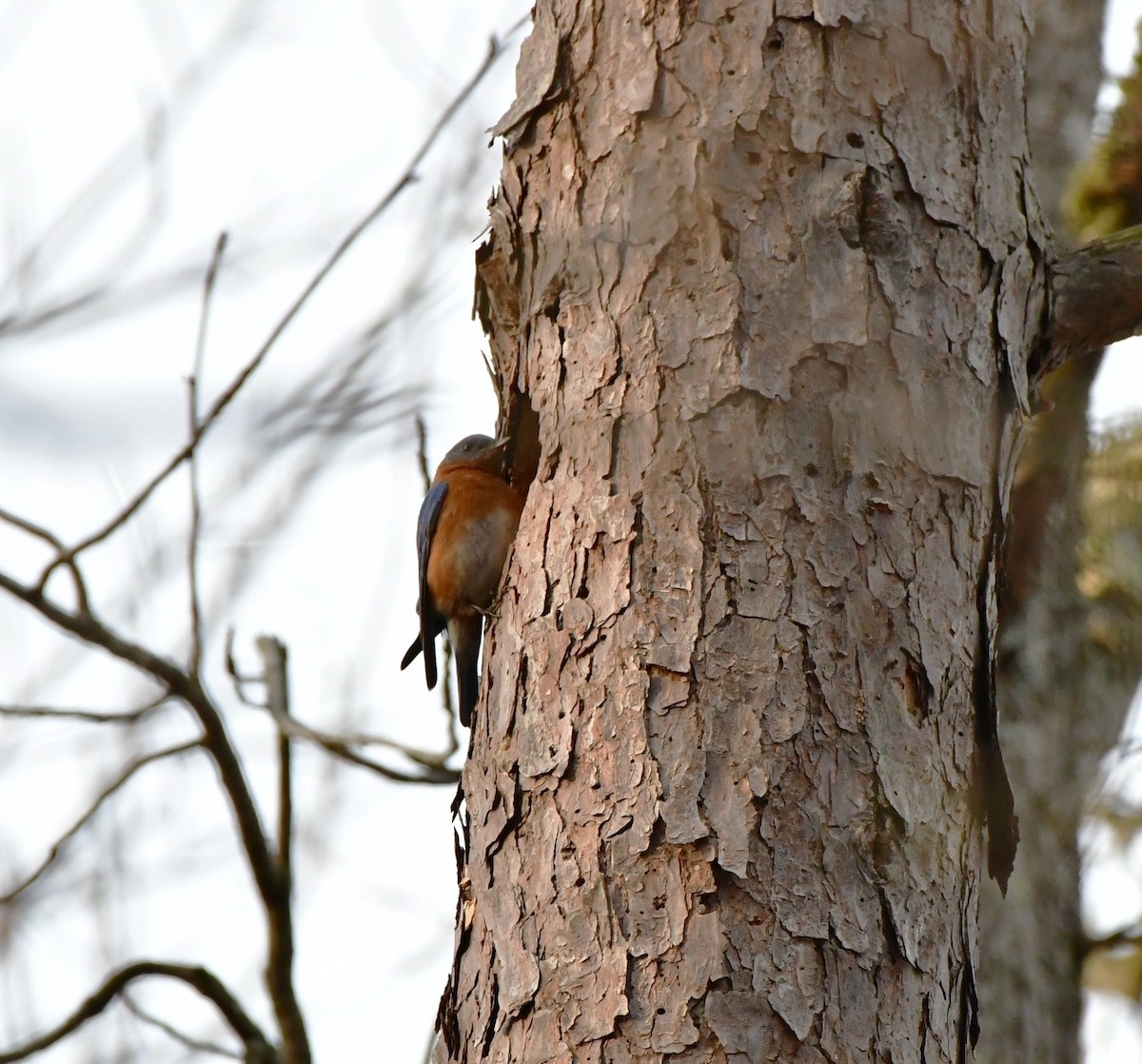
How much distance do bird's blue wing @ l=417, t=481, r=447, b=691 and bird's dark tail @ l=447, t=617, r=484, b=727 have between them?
61 millimetres

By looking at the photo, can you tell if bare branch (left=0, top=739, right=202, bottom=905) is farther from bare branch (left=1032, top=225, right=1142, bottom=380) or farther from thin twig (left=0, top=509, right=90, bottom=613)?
bare branch (left=1032, top=225, right=1142, bottom=380)

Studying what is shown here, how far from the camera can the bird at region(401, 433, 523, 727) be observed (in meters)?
3.37

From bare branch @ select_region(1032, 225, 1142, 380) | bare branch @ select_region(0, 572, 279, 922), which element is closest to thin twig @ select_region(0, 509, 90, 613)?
bare branch @ select_region(0, 572, 279, 922)

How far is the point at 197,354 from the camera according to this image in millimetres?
2678

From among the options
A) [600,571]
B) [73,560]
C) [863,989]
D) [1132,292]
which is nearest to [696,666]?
[600,571]

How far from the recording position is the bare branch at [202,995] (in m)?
3.35

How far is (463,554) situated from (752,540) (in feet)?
4.77

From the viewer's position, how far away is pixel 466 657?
3588 mm

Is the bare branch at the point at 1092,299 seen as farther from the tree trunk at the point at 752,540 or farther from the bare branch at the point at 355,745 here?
the bare branch at the point at 355,745

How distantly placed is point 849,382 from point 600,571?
546 mm

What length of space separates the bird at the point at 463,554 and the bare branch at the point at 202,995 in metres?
0.98

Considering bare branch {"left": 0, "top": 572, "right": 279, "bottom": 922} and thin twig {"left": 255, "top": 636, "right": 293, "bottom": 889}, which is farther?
thin twig {"left": 255, "top": 636, "right": 293, "bottom": 889}

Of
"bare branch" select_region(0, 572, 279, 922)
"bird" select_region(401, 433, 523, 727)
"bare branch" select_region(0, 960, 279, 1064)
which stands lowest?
"bare branch" select_region(0, 960, 279, 1064)

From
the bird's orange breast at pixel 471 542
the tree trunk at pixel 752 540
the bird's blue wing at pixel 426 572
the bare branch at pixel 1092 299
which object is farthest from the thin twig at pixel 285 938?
the bare branch at pixel 1092 299
